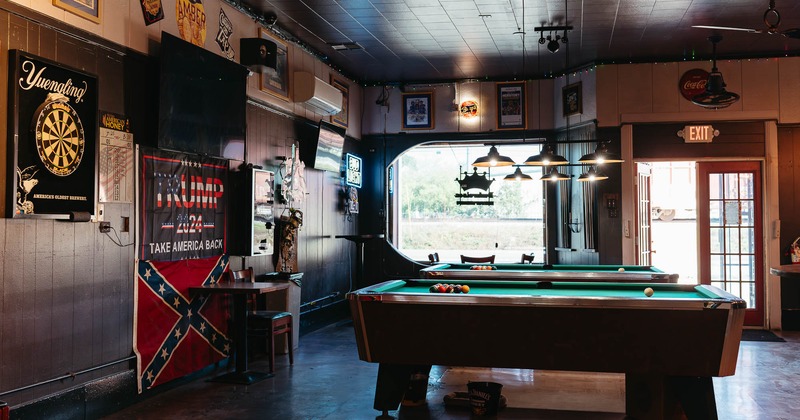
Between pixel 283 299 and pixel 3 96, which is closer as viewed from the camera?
pixel 3 96

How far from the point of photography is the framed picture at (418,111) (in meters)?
10.6

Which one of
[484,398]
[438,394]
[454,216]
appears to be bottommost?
[438,394]

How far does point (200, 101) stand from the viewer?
5840 mm

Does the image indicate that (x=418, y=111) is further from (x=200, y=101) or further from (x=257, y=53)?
(x=200, y=101)

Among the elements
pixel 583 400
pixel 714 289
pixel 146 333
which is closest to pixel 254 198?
pixel 146 333

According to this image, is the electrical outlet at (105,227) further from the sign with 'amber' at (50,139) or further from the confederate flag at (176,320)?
the confederate flag at (176,320)

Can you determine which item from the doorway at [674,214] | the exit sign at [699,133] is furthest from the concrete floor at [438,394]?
the doorway at [674,214]

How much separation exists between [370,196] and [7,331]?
710cm

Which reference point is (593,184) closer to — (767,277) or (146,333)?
(767,277)

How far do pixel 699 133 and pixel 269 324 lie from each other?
614cm

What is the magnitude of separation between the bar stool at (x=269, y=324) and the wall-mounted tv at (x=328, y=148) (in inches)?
89.2

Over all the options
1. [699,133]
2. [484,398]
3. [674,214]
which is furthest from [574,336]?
[674,214]

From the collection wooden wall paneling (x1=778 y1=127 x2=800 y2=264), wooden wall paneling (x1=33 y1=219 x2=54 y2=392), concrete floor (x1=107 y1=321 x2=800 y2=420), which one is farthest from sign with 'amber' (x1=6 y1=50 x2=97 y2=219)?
wooden wall paneling (x1=778 y1=127 x2=800 y2=264)

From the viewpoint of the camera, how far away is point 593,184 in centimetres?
929
